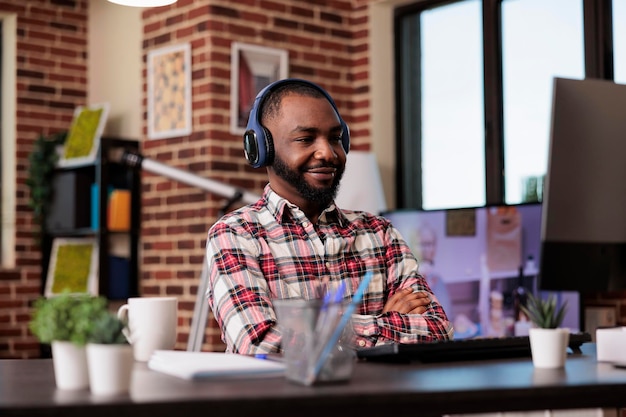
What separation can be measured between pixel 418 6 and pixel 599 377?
139 inches

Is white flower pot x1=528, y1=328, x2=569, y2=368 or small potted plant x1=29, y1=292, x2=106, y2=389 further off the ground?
small potted plant x1=29, y1=292, x2=106, y2=389

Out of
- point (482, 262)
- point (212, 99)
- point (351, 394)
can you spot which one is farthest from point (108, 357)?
point (212, 99)

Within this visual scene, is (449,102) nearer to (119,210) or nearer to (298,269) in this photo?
(119,210)

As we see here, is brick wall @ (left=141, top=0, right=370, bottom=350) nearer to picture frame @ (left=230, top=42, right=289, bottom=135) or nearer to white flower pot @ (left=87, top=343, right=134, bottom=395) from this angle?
picture frame @ (left=230, top=42, right=289, bottom=135)

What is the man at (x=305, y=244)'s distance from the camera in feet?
6.91

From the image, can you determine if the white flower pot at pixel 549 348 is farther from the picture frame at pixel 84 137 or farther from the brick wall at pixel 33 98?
the brick wall at pixel 33 98

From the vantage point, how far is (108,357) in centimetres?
131

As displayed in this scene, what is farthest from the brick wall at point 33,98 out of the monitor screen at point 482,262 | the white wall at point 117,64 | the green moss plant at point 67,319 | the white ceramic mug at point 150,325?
the green moss plant at point 67,319

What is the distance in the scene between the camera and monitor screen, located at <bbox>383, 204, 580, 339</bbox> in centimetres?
389

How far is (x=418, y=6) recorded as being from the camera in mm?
4816

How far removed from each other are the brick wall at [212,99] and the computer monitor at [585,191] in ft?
9.00

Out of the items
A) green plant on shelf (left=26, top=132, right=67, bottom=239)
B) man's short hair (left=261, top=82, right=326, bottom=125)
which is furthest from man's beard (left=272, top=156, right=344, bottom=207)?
green plant on shelf (left=26, top=132, right=67, bottom=239)

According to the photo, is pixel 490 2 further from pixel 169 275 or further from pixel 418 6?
pixel 169 275

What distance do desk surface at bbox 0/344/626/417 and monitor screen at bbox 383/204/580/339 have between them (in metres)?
2.29
